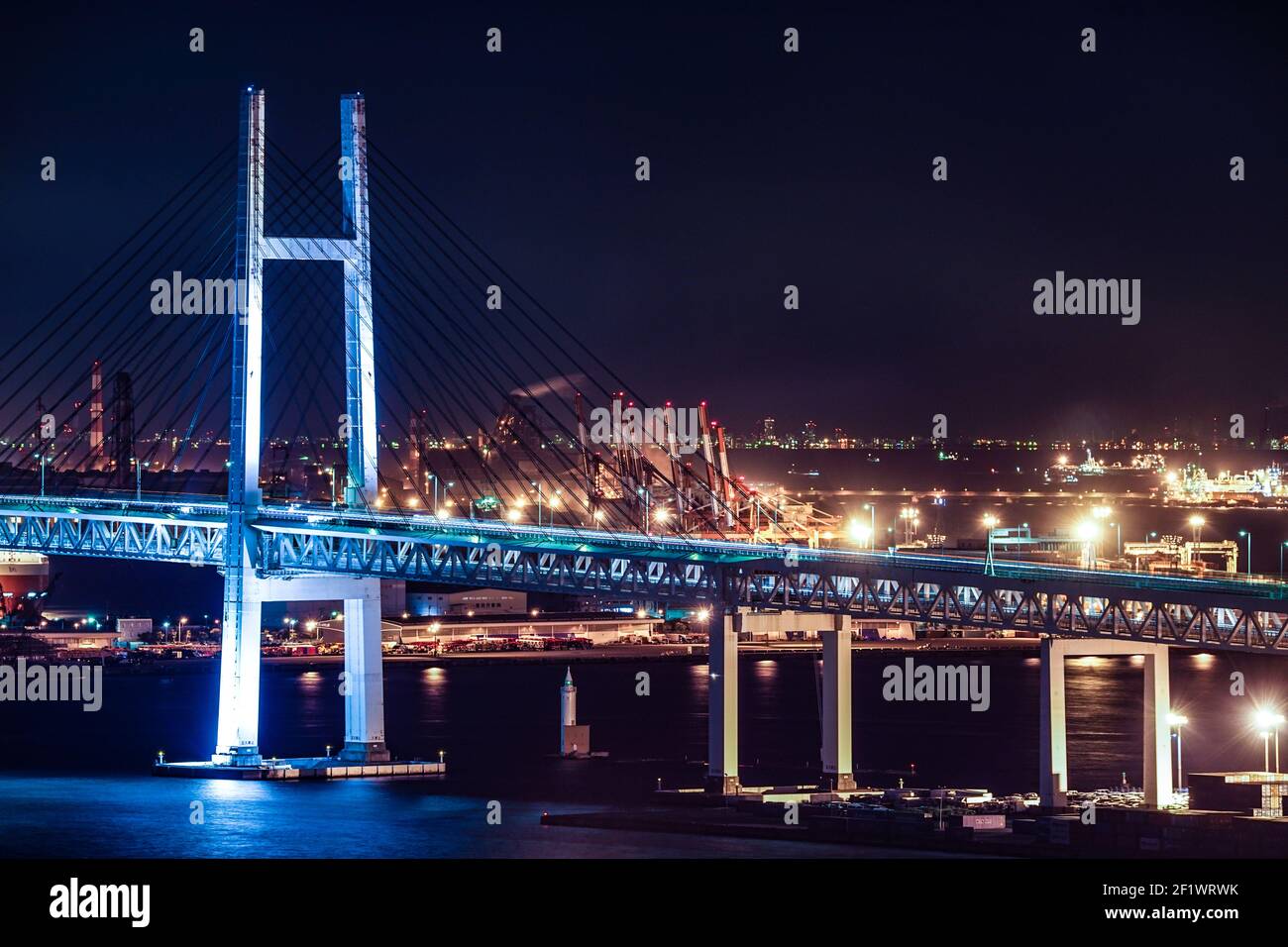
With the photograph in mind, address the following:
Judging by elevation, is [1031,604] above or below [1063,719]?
above

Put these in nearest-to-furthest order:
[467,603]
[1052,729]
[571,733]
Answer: [1052,729] < [571,733] < [467,603]

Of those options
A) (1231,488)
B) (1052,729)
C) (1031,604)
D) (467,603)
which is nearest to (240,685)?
(1031,604)

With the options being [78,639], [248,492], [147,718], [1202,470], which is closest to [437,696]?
[147,718]

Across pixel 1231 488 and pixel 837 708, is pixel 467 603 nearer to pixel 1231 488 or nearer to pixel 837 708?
pixel 837 708

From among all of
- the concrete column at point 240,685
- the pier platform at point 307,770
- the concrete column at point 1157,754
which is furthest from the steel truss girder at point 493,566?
the concrete column at point 1157,754

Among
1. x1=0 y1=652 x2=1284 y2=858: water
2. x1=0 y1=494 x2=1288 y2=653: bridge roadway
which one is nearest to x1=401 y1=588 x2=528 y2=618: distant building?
x1=0 y1=652 x2=1284 y2=858: water

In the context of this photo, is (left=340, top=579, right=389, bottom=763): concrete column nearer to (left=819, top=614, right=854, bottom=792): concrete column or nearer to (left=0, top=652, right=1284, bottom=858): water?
(left=0, top=652, right=1284, bottom=858): water

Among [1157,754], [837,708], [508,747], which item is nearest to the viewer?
[1157,754]
